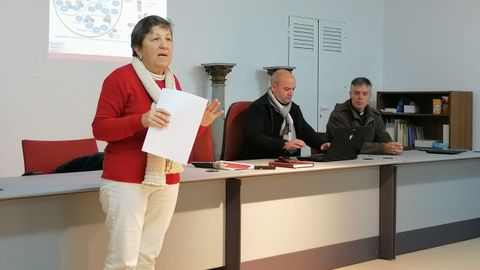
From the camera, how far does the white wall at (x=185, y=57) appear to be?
4.85 meters

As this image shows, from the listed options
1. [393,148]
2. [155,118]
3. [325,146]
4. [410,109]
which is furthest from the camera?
[410,109]

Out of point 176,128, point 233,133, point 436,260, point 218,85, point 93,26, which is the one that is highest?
point 93,26

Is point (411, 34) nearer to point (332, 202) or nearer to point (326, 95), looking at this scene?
point (326, 95)

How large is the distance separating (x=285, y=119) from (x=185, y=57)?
2043mm

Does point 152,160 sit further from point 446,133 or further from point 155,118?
point 446,133

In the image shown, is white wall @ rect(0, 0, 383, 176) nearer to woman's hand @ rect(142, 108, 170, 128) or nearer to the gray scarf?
the gray scarf

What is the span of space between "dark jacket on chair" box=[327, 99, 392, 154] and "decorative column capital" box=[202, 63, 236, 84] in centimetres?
161

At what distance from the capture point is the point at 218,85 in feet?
19.0

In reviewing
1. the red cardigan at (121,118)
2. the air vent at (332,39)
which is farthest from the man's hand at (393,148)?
the air vent at (332,39)

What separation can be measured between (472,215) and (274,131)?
1.76 metres

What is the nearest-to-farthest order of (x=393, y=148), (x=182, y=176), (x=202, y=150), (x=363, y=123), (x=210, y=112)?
(x=210, y=112)
(x=182, y=176)
(x=202, y=150)
(x=393, y=148)
(x=363, y=123)

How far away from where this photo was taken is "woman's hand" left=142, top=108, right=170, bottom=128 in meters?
2.03

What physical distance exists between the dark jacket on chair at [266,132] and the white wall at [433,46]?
2.86m

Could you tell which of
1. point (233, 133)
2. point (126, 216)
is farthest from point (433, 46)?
point (126, 216)
